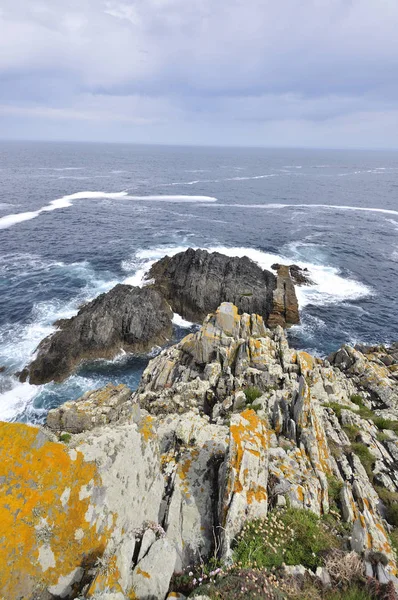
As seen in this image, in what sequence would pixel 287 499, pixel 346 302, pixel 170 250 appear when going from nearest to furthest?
pixel 287 499
pixel 346 302
pixel 170 250

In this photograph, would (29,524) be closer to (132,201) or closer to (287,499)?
(287,499)

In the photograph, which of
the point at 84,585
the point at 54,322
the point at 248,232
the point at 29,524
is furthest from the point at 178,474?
the point at 248,232

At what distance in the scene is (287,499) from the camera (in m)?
8.82

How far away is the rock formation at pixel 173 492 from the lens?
5.80 m

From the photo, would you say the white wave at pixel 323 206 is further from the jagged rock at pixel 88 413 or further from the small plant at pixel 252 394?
the small plant at pixel 252 394

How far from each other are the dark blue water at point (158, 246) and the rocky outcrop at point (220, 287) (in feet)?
12.0

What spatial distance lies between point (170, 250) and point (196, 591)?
6041cm

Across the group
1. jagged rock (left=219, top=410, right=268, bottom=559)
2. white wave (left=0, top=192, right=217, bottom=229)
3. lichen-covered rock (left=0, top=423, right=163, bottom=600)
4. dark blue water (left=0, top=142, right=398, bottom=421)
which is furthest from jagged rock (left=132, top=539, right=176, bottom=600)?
white wave (left=0, top=192, right=217, bottom=229)

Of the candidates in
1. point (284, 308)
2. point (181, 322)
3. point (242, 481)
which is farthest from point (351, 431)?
point (181, 322)

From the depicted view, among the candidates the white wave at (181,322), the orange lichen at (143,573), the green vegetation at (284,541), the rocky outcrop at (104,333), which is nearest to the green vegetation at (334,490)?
the green vegetation at (284,541)

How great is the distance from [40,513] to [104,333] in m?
32.3

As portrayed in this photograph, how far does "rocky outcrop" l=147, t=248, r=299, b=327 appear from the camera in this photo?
4441 centimetres

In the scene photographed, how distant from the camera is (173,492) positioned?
8.43 metres

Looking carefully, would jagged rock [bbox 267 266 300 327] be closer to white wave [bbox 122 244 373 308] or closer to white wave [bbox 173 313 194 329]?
white wave [bbox 122 244 373 308]
